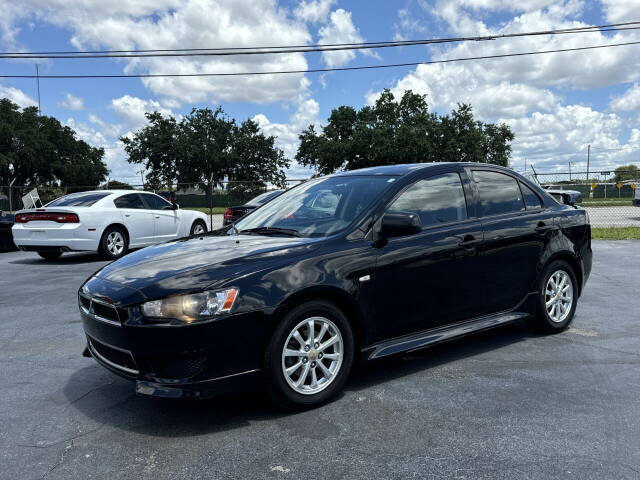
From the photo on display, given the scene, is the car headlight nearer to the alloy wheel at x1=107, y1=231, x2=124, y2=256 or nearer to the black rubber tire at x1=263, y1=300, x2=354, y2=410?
the black rubber tire at x1=263, y1=300, x2=354, y2=410

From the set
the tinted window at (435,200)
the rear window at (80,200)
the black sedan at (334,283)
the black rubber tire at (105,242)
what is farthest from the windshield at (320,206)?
the rear window at (80,200)

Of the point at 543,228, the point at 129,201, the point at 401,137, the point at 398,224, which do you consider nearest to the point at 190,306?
the point at 398,224

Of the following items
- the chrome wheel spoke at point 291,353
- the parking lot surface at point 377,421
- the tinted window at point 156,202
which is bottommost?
the parking lot surface at point 377,421

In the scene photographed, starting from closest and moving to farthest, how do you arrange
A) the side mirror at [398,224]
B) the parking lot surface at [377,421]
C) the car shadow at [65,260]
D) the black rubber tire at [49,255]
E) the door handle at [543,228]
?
1. the parking lot surface at [377,421]
2. the side mirror at [398,224]
3. the door handle at [543,228]
4. the car shadow at [65,260]
5. the black rubber tire at [49,255]

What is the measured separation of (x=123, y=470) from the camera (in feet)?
9.57

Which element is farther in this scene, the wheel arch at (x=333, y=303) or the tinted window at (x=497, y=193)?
the tinted window at (x=497, y=193)

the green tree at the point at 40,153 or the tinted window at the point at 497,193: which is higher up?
the green tree at the point at 40,153

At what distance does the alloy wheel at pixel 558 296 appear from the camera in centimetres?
534

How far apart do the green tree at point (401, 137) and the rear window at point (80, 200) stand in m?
42.5

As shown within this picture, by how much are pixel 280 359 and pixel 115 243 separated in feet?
30.8

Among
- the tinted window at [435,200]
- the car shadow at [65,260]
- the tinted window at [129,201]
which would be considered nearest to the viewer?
the tinted window at [435,200]

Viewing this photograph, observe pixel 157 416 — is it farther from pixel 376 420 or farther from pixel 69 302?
pixel 69 302

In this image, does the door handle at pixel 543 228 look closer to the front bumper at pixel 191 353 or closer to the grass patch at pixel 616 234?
the front bumper at pixel 191 353

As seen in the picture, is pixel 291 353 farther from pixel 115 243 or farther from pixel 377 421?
pixel 115 243
